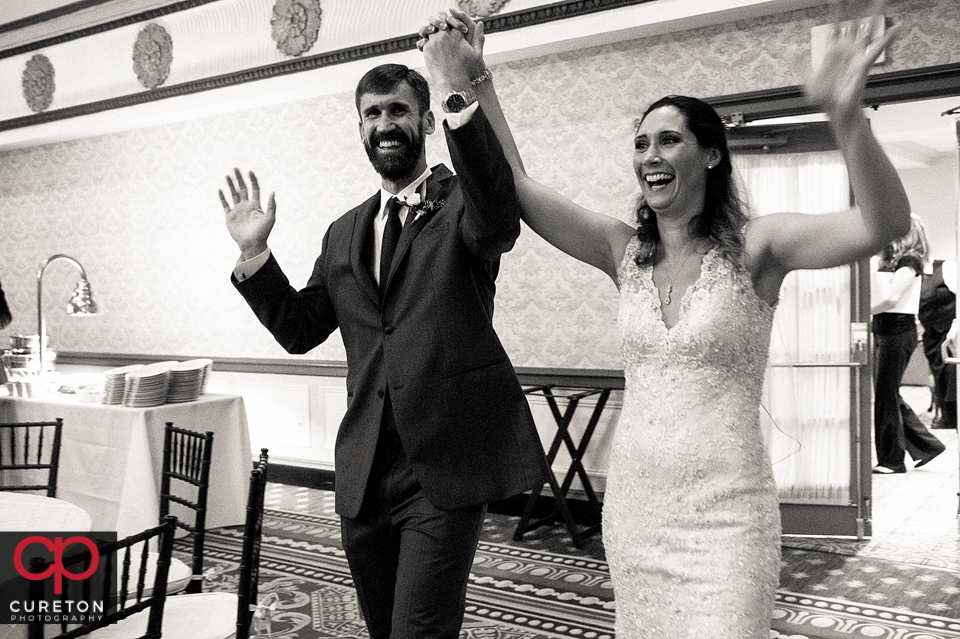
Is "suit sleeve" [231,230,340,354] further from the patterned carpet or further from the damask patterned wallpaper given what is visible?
the damask patterned wallpaper

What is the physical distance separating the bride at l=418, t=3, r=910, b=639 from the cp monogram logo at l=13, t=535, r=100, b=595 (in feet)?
3.53

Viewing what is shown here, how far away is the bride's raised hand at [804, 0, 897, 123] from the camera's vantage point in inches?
58.3

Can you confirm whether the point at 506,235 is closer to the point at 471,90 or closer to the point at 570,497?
the point at 471,90

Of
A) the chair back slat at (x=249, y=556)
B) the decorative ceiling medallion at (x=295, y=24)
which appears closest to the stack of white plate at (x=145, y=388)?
the decorative ceiling medallion at (x=295, y=24)

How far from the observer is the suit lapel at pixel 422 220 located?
202 centimetres

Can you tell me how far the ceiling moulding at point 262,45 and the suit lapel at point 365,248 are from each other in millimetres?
3225

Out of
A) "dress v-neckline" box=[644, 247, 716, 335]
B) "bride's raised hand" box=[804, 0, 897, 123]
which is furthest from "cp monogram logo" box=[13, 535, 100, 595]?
"bride's raised hand" box=[804, 0, 897, 123]

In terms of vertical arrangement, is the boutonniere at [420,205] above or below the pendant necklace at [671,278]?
above

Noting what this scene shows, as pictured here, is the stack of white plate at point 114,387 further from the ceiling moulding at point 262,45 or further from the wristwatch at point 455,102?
the wristwatch at point 455,102

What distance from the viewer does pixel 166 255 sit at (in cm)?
759

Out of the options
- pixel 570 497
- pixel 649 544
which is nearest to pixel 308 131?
pixel 570 497

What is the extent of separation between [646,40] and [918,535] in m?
3.18

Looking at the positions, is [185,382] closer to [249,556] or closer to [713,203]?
[249,556]

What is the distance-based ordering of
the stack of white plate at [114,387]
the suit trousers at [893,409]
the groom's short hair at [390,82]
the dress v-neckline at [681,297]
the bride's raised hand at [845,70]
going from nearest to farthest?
the bride's raised hand at [845,70] < the dress v-neckline at [681,297] < the groom's short hair at [390,82] < the stack of white plate at [114,387] < the suit trousers at [893,409]
